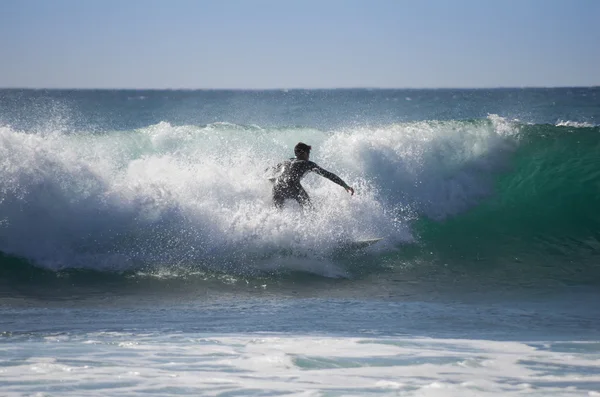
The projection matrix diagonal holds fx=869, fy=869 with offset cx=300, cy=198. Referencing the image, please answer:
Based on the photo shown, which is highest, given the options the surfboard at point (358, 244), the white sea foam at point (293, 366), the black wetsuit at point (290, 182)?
the black wetsuit at point (290, 182)

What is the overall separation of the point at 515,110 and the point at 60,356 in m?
52.5

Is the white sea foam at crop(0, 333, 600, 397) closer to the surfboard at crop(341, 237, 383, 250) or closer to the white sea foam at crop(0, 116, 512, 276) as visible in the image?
the white sea foam at crop(0, 116, 512, 276)

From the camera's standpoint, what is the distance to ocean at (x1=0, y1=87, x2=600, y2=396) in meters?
6.46

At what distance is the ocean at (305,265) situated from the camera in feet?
21.2

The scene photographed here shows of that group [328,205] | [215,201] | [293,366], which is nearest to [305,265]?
[328,205]

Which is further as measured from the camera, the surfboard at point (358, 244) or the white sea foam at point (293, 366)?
the surfboard at point (358, 244)

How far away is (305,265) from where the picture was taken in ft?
37.1

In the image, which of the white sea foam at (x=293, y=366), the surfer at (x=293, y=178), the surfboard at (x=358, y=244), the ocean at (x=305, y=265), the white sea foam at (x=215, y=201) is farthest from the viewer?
the surfer at (x=293, y=178)

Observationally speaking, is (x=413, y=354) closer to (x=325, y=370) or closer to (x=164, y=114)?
(x=325, y=370)

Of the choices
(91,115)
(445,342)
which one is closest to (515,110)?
(91,115)

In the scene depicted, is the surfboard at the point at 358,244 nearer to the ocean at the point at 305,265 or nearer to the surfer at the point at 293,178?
the ocean at the point at 305,265

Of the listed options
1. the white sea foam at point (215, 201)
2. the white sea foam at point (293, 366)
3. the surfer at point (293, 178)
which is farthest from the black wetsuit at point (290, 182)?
the white sea foam at point (293, 366)

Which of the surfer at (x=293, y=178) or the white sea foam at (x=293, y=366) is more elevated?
the surfer at (x=293, y=178)

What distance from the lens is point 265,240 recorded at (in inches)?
461
